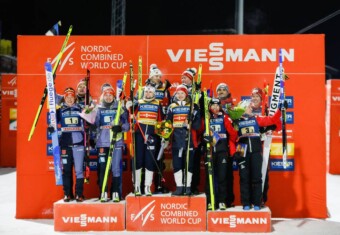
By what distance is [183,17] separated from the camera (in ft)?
52.9

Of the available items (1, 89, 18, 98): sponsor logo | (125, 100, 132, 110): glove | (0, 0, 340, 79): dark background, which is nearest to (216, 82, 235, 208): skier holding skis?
(125, 100, 132, 110): glove

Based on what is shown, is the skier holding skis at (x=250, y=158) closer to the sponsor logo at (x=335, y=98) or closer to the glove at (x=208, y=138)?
the glove at (x=208, y=138)

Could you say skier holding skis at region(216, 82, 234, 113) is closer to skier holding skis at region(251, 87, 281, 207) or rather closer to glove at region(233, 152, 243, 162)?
skier holding skis at region(251, 87, 281, 207)

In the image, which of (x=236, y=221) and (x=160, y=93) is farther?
(x=160, y=93)

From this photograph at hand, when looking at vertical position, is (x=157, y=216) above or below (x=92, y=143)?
below

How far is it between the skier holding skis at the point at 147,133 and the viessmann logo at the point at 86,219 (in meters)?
0.49

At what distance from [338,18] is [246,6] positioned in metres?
3.15

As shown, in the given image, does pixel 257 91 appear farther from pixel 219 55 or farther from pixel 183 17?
pixel 183 17

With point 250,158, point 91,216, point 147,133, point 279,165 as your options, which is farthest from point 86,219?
point 279,165

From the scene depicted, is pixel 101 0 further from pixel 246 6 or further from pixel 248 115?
pixel 248 115

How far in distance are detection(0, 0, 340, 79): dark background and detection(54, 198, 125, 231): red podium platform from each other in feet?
36.4

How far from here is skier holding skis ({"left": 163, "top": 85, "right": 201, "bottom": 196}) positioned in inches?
225

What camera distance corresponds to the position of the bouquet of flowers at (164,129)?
578cm

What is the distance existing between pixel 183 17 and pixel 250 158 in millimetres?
11009
